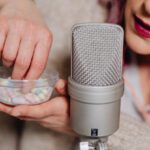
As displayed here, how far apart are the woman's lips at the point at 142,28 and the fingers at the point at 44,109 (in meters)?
0.21

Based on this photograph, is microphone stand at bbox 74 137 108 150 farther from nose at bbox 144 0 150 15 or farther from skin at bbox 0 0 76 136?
nose at bbox 144 0 150 15

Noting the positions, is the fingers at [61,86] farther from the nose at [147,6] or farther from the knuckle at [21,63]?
the nose at [147,6]

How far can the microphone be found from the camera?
0.50 m

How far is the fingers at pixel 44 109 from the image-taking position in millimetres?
626

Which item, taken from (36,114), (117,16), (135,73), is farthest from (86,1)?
(36,114)

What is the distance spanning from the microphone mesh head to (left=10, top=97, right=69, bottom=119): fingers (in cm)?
15

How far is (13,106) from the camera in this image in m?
0.63

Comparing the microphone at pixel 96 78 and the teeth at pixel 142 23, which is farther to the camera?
the teeth at pixel 142 23

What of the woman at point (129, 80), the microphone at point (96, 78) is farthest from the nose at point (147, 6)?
the microphone at point (96, 78)

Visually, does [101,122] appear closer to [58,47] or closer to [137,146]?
[137,146]

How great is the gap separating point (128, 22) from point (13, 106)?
307 millimetres

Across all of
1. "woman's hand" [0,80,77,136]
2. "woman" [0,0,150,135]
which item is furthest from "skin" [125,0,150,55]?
"woman's hand" [0,80,77,136]

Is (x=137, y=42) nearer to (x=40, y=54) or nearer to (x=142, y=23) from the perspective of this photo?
(x=142, y=23)

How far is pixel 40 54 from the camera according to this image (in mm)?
573
